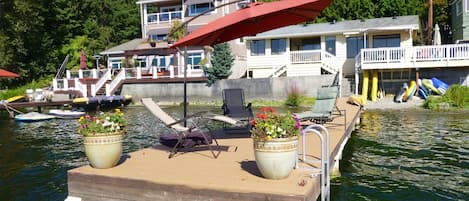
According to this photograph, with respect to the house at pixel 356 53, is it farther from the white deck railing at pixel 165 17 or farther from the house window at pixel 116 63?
the house window at pixel 116 63

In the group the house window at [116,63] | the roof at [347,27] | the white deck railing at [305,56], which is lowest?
the white deck railing at [305,56]

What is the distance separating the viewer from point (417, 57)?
20922mm

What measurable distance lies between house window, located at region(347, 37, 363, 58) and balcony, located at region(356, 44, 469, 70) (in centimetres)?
465

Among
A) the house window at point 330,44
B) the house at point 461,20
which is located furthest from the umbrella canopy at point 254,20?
the house at point 461,20

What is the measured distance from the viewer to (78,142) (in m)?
12.8

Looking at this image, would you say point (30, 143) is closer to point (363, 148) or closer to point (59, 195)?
point (59, 195)

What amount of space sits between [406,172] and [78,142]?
31.1 ft

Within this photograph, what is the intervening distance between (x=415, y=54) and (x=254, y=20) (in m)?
15.9

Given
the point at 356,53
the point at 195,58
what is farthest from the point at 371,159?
the point at 195,58

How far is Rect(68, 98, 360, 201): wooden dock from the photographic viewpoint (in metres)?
4.48

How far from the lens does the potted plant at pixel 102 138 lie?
5.55 metres

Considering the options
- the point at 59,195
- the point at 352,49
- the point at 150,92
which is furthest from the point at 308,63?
the point at 59,195

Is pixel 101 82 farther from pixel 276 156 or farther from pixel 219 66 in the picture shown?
pixel 276 156

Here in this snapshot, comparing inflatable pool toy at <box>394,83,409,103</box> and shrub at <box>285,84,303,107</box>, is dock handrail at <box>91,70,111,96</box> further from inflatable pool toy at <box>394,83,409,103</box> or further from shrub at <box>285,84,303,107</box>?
inflatable pool toy at <box>394,83,409,103</box>
